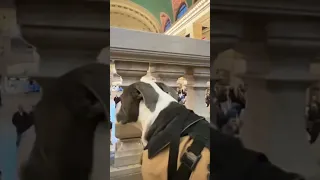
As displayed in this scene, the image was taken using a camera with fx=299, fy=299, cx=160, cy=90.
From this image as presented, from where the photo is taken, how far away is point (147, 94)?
58 cm

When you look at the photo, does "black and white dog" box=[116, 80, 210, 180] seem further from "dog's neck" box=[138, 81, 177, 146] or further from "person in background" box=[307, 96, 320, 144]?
"person in background" box=[307, 96, 320, 144]

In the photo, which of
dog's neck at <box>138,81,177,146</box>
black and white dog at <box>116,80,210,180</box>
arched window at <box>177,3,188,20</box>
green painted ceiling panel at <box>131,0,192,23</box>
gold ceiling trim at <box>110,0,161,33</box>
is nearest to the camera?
black and white dog at <box>116,80,210,180</box>

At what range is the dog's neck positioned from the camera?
547 millimetres

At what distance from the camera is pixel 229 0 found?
192mm

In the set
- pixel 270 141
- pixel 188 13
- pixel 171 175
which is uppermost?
pixel 188 13

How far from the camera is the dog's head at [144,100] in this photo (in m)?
0.56

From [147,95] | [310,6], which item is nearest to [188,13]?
[147,95]

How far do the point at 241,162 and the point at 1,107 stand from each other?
0.15 meters

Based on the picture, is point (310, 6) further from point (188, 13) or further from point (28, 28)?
point (188, 13)

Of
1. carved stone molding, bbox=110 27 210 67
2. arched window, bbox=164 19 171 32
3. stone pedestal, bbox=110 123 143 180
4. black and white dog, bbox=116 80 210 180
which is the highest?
arched window, bbox=164 19 171 32

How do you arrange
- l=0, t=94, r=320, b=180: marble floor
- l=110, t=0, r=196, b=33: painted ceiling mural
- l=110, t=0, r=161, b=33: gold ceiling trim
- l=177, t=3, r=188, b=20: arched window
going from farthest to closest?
1. l=110, t=0, r=161, b=33: gold ceiling trim
2. l=110, t=0, r=196, b=33: painted ceiling mural
3. l=177, t=3, r=188, b=20: arched window
4. l=0, t=94, r=320, b=180: marble floor

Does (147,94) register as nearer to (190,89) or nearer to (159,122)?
(159,122)

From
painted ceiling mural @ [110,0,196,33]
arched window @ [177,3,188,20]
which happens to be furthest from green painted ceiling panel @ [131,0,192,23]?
arched window @ [177,3,188,20]

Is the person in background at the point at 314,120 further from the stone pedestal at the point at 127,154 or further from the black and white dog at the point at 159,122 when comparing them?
the stone pedestal at the point at 127,154
